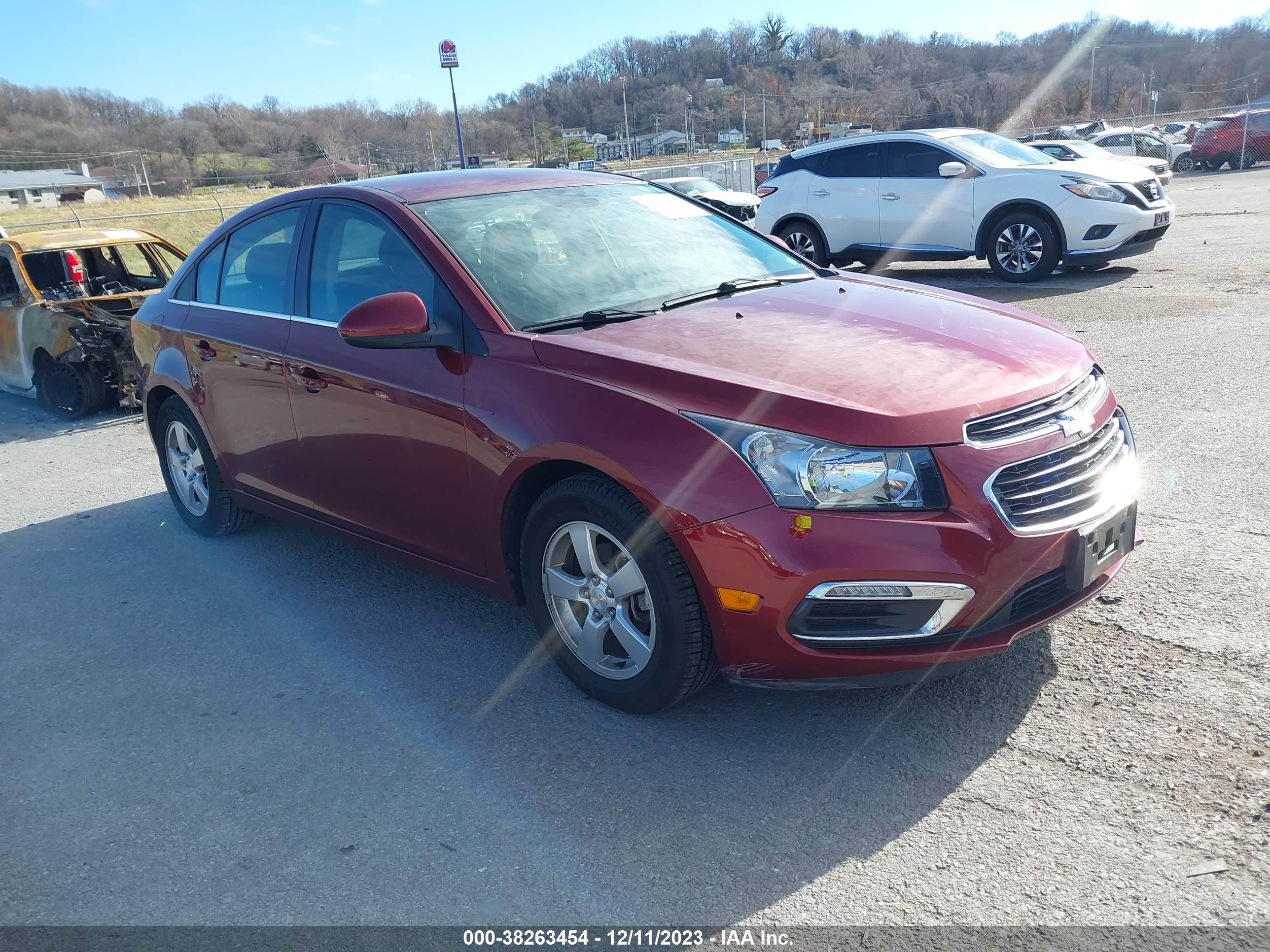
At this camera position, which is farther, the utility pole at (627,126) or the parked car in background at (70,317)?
the utility pole at (627,126)

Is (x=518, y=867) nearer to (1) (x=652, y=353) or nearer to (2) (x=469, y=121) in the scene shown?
(1) (x=652, y=353)

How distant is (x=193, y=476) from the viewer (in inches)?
222

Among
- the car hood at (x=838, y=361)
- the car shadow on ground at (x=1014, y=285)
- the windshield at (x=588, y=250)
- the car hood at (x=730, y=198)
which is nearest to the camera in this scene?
the car hood at (x=838, y=361)

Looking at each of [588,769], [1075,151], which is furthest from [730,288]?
[1075,151]

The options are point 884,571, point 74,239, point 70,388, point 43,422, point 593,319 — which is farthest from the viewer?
point 74,239

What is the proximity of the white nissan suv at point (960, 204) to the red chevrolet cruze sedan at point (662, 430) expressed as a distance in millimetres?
6648

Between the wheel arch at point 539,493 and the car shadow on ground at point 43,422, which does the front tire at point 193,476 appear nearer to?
the wheel arch at point 539,493

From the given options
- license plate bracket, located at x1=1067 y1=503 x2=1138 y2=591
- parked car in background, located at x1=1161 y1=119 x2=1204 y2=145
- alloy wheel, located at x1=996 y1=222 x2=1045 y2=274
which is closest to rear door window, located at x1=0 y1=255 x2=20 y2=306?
license plate bracket, located at x1=1067 y1=503 x2=1138 y2=591

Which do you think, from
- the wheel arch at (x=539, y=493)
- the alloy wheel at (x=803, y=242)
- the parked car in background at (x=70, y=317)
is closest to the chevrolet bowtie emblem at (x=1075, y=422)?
the wheel arch at (x=539, y=493)

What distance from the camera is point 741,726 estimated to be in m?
3.34

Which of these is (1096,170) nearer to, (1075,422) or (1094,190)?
(1094,190)

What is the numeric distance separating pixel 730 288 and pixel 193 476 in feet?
10.6

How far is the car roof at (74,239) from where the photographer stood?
9273mm

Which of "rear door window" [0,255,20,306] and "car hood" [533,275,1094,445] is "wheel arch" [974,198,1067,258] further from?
Result: "rear door window" [0,255,20,306]
